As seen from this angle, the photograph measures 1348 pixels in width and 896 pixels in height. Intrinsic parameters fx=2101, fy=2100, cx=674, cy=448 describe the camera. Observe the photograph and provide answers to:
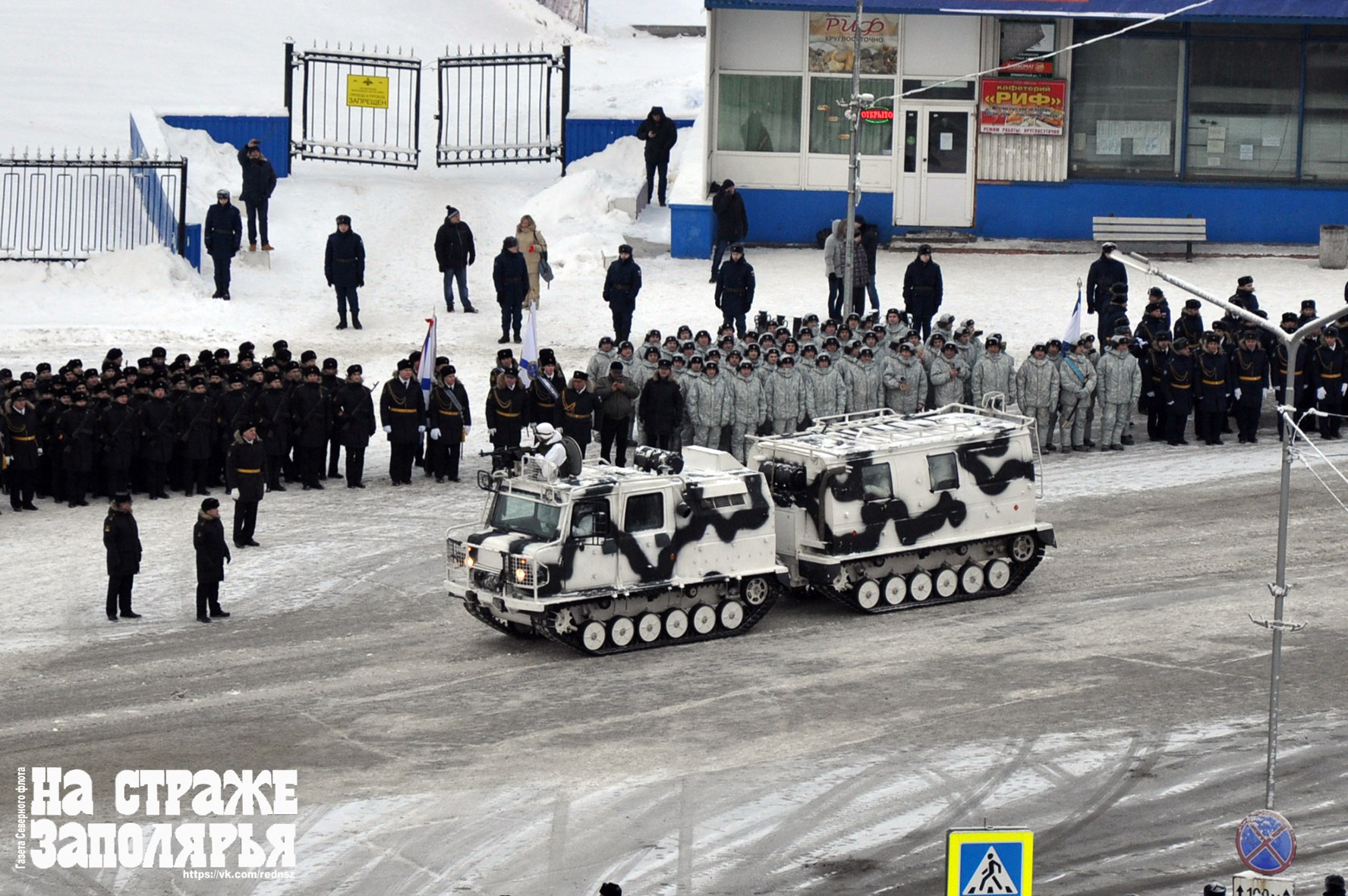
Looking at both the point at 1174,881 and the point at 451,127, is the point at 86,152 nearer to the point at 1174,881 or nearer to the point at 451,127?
the point at 451,127

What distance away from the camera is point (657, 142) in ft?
128

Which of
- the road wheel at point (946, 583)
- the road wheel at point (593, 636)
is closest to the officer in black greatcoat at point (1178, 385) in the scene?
the road wheel at point (946, 583)

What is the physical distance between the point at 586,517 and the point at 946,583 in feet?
15.4

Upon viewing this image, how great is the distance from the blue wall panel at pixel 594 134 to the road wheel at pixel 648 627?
65.0 feet

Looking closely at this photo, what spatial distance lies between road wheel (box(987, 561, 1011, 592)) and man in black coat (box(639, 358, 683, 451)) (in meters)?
5.66

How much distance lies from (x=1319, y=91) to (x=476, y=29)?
20373 mm

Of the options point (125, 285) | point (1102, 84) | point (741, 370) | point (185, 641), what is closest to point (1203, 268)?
point (1102, 84)

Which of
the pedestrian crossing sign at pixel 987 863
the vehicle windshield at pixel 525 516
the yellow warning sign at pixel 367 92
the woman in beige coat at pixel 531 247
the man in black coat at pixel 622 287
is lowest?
the pedestrian crossing sign at pixel 987 863

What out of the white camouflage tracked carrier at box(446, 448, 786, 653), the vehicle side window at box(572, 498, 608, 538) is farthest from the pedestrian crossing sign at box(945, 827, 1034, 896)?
the vehicle side window at box(572, 498, 608, 538)

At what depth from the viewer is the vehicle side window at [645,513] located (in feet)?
72.8

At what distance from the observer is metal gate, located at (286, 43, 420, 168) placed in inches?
1549

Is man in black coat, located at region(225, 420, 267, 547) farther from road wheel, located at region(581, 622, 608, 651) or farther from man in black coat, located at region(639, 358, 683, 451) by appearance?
man in black coat, located at region(639, 358, 683, 451)

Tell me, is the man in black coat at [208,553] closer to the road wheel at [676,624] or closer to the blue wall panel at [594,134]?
the road wheel at [676,624]

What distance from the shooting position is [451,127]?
142 ft
